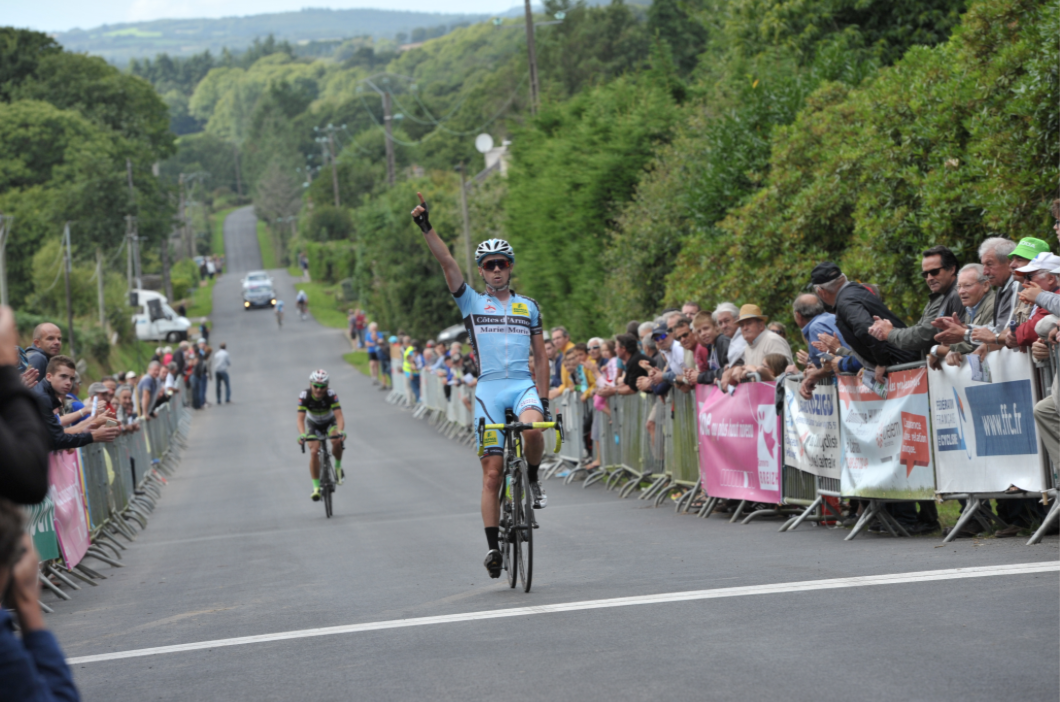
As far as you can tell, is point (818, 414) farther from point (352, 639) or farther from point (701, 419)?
point (352, 639)

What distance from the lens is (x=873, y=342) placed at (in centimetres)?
1041

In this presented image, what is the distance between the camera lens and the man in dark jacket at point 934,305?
989cm

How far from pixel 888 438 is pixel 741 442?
268cm

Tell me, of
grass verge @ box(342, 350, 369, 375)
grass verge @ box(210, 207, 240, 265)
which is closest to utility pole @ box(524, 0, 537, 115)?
grass verge @ box(342, 350, 369, 375)

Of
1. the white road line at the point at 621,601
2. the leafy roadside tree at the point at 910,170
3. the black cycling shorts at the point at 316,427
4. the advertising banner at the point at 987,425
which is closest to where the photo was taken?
the white road line at the point at 621,601

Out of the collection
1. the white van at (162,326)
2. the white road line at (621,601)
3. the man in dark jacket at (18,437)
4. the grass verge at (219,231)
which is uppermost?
the grass verge at (219,231)

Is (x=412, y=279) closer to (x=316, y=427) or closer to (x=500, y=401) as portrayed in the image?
(x=316, y=427)

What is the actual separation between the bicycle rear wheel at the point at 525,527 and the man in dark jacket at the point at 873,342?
11.4 feet

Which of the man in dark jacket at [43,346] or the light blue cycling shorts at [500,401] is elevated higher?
the man in dark jacket at [43,346]

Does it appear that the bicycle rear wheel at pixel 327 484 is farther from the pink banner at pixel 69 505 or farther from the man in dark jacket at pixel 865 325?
the man in dark jacket at pixel 865 325

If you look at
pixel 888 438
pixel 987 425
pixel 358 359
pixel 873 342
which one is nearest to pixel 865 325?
pixel 873 342

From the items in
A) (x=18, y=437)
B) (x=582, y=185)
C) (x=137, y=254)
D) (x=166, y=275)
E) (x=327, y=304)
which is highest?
(x=137, y=254)

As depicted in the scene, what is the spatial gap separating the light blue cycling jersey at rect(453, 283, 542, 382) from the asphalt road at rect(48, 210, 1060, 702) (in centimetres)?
150


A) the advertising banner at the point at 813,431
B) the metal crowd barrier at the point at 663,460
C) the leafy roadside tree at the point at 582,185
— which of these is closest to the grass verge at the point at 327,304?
the leafy roadside tree at the point at 582,185
